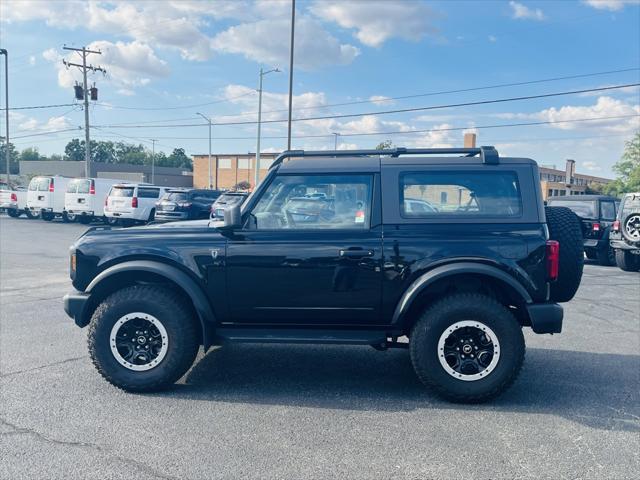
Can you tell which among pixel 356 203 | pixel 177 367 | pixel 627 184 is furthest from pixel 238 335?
pixel 627 184

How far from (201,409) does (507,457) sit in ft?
7.23

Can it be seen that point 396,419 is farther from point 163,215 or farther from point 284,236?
point 163,215

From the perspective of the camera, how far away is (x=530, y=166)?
4.38 metres

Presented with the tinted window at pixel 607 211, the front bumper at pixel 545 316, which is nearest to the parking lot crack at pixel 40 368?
the front bumper at pixel 545 316

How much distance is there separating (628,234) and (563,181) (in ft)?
208

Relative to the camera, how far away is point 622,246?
11.7 m

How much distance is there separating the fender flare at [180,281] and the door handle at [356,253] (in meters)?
1.20

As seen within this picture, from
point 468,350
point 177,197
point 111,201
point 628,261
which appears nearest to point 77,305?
point 468,350

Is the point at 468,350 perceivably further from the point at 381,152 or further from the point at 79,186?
the point at 79,186

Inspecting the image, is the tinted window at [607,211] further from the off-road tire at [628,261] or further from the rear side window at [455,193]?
the rear side window at [455,193]

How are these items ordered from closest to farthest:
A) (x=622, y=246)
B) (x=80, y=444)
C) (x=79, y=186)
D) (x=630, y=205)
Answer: (x=80, y=444) < (x=630, y=205) < (x=622, y=246) < (x=79, y=186)

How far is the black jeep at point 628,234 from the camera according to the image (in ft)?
36.7

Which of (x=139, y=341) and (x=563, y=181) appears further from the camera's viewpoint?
(x=563, y=181)

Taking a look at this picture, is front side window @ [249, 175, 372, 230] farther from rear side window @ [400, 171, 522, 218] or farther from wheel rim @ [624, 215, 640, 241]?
wheel rim @ [624, 215, 640, 241]
